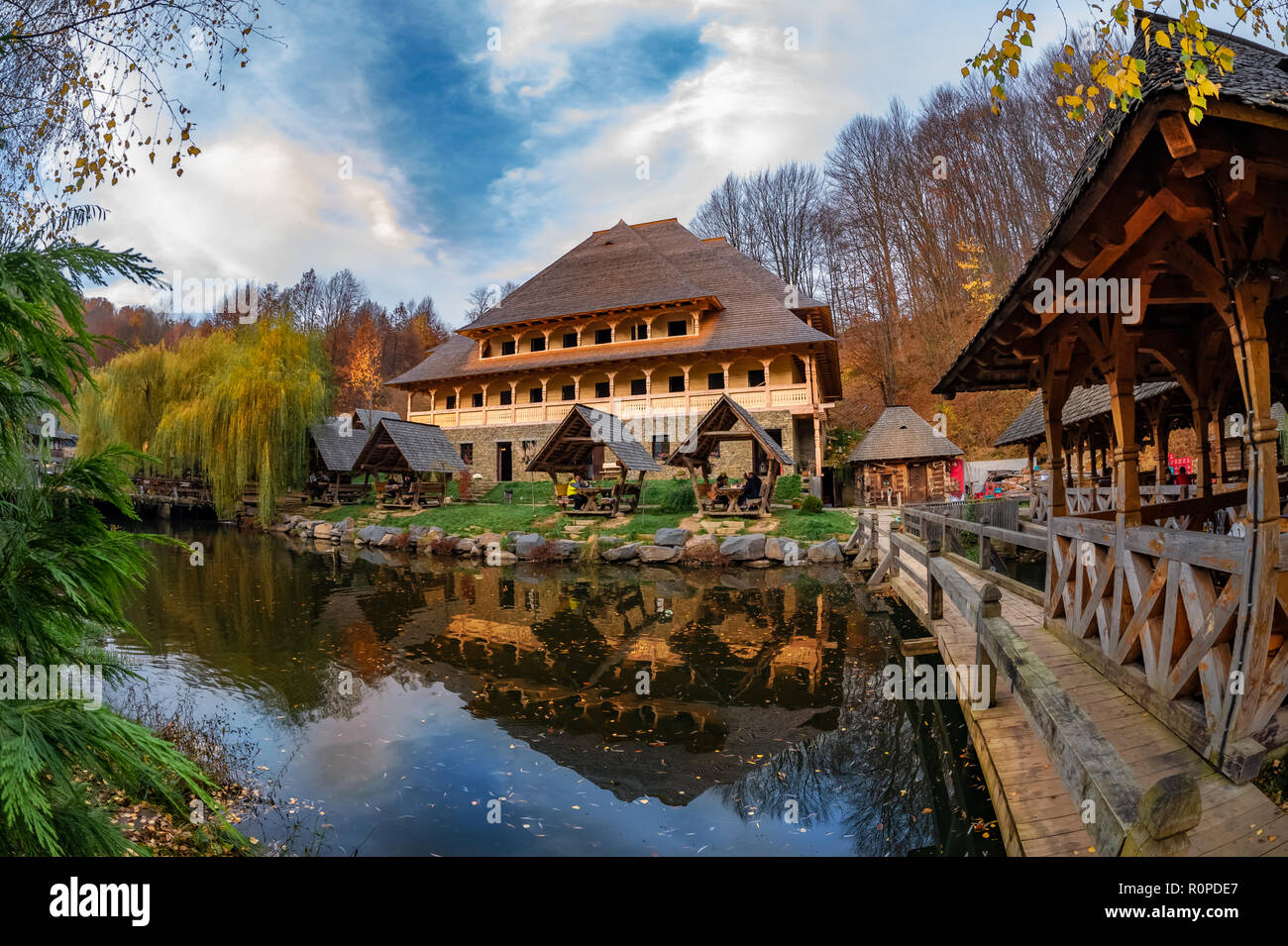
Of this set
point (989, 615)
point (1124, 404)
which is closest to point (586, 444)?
point (989, 615)

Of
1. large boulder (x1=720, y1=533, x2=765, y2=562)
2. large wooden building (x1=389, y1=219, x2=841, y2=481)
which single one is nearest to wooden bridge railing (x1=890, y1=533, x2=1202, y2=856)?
large boulder (x1=720, y1=533, x2=765, y2=562)

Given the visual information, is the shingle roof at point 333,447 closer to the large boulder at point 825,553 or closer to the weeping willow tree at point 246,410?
the weeping willow tree at point 246,410

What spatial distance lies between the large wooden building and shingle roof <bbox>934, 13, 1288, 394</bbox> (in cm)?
2142

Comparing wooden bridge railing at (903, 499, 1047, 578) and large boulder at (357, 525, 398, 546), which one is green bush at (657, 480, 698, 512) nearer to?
wooden bridge railing at (903, 499, 1047, 578)

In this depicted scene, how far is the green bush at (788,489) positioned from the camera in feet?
77.3

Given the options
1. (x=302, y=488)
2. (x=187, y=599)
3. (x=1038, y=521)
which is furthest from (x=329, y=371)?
(x=1038, y=521)

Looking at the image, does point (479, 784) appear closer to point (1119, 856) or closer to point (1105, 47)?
point (1119, 856)

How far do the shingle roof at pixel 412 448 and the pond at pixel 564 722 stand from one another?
13.5m

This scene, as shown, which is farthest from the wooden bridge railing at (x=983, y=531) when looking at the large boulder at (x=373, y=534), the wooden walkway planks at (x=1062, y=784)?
the large boulder at (x=373, y=534)

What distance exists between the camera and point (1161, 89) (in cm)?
282

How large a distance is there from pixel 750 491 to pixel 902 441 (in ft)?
27.4

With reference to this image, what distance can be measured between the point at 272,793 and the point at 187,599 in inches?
384

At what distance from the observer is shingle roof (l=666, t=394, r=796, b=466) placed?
2011cm
